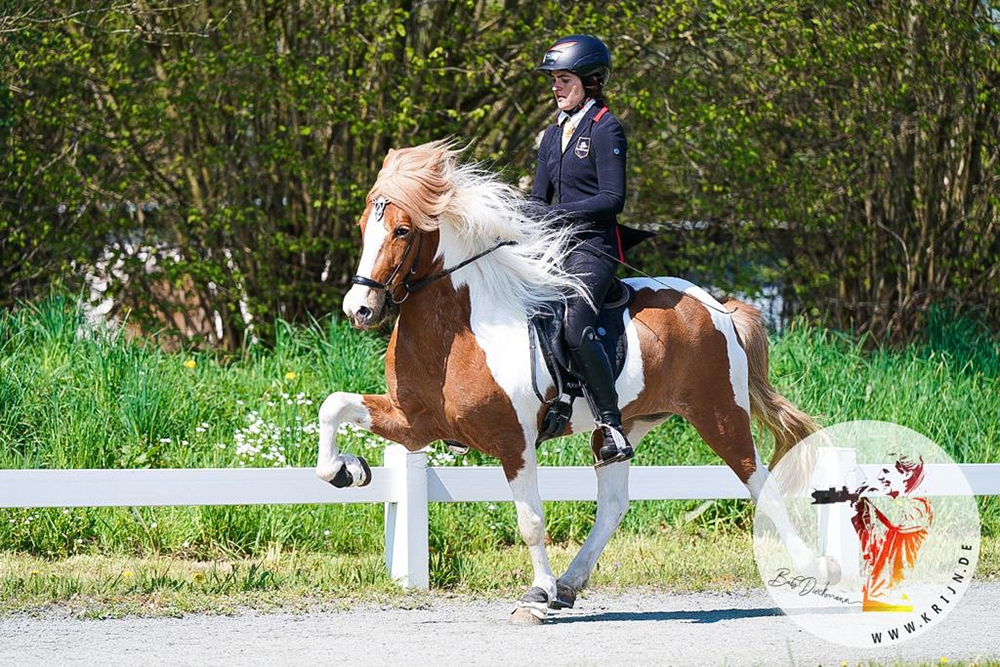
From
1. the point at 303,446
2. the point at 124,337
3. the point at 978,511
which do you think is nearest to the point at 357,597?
the point at 303,446

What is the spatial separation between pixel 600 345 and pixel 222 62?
22.6 ft

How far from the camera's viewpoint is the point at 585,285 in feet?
20.0

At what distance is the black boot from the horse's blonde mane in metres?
0.28

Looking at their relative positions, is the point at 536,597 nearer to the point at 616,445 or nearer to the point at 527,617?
the point at 527,617

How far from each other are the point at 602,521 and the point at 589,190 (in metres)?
1.77

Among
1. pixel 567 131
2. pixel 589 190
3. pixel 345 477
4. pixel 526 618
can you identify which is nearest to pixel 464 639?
pixel 526 618

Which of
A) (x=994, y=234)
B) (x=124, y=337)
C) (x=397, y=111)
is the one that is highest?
(x=397, y=111)

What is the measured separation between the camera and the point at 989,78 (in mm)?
13227

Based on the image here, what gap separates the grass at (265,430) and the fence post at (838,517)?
675 millimetres

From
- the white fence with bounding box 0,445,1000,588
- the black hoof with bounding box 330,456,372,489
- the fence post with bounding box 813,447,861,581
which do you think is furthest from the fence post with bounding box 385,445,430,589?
the fence post with bounding box 813,447,861,581

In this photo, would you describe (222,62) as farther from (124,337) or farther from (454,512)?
(454,512)

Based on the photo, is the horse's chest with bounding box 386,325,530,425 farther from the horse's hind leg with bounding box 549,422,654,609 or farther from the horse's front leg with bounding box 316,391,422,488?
the horse's hind leg with bounding box 549,422,654,609

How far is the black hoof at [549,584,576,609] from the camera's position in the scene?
20.1ft

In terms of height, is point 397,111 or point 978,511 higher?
point 397,111
